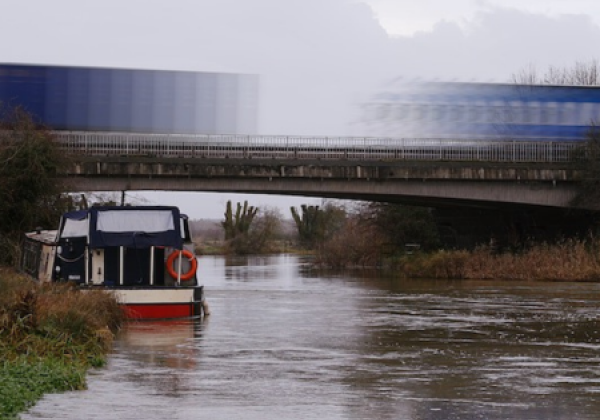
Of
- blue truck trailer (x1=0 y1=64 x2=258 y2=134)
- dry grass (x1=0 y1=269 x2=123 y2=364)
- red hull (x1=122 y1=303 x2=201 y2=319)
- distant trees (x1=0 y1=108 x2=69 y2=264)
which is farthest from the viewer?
blue truck trailer (x1=0 y1=64 x2=258 y2=134)

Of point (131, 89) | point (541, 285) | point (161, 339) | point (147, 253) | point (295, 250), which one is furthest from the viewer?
point (295, 250)

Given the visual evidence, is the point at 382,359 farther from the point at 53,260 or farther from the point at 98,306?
the point at 53,260

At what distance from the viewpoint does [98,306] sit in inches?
928

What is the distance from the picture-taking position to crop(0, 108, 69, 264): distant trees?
38062 millimetres

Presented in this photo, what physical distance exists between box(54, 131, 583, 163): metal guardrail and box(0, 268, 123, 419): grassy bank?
102 ft

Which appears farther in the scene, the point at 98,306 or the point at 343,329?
the point at 343,329

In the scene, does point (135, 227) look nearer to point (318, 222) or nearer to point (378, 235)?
point (378, 235)

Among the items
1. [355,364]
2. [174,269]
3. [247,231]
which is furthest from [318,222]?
[355,364]

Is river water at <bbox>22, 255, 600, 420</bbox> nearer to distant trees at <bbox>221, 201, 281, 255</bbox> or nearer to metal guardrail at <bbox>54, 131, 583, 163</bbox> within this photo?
metal guardrail at <bbox>54, 131, 583, 163</bbox>

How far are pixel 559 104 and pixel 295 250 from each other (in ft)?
162

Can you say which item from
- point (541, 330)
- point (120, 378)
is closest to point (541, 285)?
point (541, 330)

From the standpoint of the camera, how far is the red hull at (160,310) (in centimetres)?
2706

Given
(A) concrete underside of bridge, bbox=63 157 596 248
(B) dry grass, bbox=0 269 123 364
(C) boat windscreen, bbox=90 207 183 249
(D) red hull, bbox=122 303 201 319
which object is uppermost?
(A) concrete underside of bridge, bbox=63 157 596 248

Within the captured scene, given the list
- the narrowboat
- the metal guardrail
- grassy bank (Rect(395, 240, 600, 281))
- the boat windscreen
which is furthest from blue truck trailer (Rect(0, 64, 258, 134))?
the boat windscreen
